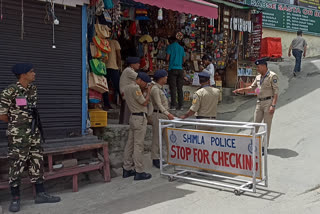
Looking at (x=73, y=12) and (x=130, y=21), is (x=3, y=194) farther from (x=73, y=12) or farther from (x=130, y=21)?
(x=130, y=21)

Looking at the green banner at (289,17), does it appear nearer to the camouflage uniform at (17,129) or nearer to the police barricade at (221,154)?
the police barricade at (221,154)

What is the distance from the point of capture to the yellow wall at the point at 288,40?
637 inches

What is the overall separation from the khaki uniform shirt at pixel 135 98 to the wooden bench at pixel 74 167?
2.62 ft

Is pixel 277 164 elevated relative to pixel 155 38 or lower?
lower

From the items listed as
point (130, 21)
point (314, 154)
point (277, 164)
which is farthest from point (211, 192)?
point (130, 21)

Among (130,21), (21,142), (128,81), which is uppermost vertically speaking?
(130,21)

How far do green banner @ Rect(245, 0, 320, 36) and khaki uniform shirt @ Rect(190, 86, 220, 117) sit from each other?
10123mm

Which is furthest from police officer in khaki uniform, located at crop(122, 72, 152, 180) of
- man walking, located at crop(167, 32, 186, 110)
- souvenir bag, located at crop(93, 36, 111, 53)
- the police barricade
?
A: man walking, located at crop(167, 32, 186, 110)

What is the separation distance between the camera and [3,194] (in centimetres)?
514

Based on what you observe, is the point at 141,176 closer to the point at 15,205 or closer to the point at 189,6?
the point at 15,205

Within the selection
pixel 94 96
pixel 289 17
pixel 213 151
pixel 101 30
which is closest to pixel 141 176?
pixel 213 151

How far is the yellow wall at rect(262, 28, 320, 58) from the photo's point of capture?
53.1ft

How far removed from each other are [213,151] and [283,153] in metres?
2.23

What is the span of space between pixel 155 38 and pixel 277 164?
5401 mm
